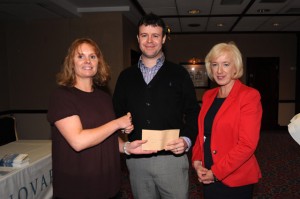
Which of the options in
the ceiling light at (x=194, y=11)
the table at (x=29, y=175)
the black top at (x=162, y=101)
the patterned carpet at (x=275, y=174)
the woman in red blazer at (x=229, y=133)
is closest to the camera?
the woman in red blazer at (x=229, y=133)

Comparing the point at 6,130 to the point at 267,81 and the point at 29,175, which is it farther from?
the point at 267,81

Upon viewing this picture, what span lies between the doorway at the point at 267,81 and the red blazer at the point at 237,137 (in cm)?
760

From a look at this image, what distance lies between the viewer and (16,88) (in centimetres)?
654

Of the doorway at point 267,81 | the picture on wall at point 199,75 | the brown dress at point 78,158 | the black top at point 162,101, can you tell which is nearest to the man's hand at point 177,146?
the black top at point 162,101

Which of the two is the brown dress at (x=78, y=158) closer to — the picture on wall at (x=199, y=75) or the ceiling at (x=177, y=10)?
the ceiling at (x=177, y=10)

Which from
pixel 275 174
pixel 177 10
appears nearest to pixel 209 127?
pixel 275 174

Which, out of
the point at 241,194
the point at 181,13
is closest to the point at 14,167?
the point at 241,194

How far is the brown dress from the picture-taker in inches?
61.8

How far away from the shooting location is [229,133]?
1816mm

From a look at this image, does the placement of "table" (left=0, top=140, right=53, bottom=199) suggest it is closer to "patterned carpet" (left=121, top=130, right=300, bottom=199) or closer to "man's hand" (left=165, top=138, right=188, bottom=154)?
"man's hand" (left=165, top=138, right=188, bottom=154)

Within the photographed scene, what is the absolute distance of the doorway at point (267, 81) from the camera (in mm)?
8859

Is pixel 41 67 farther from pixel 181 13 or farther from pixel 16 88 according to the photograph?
pixel 181 13

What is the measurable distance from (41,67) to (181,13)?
11.6 feet

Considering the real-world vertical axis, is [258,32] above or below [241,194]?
above
